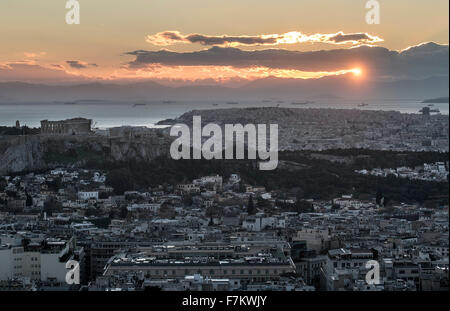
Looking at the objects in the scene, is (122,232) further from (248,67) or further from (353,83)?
(353,83)

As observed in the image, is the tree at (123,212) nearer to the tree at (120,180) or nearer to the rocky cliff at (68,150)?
the tree at (120,180)

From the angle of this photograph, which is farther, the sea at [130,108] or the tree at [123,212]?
the sea at [130,108]

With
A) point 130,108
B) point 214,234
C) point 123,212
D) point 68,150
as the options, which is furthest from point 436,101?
point 214,234

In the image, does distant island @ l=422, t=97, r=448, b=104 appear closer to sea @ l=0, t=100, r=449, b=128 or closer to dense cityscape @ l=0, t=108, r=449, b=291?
sea @ l=0, t=100, r=449, b=128

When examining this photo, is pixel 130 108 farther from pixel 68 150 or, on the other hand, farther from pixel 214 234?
pixel 214 234

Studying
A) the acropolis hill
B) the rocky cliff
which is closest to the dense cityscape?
the rocky cliff

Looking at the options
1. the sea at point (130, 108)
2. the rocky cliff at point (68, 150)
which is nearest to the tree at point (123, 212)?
the rocky cliff at point (68, 150)

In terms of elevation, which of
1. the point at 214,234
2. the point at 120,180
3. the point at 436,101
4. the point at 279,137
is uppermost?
the point at 436,101

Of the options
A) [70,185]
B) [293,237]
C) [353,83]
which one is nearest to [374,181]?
[70,185]

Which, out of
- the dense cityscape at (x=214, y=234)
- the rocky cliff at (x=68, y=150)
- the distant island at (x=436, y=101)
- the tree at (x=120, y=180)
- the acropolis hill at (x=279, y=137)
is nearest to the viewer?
the dense cityscape at (x=214, y=234)
